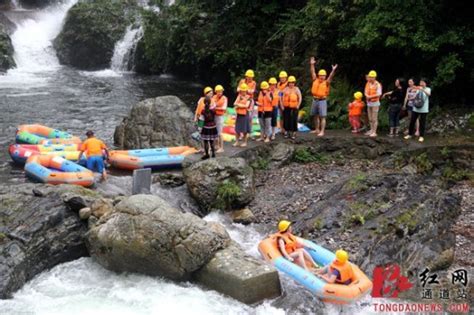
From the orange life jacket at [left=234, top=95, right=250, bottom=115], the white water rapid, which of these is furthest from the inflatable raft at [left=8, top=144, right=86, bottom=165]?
the white water rapid

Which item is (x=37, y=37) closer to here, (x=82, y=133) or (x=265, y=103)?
(x=82, y=133)

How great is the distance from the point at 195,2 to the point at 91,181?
12.6m

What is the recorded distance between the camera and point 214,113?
13.0m

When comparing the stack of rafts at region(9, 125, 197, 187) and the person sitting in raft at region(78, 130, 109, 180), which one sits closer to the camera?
the stack of rafts at region(9, 125, 197, 187)

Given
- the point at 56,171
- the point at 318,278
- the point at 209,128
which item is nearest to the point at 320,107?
the point at 209,128

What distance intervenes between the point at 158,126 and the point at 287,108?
12.5 ft

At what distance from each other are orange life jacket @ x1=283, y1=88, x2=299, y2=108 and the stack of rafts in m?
2.60

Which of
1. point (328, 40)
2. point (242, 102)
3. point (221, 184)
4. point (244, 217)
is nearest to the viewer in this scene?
point (244, 217)

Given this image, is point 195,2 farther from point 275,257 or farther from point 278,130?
point 275,257

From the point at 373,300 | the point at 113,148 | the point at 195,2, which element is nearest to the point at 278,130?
the point at 113,148

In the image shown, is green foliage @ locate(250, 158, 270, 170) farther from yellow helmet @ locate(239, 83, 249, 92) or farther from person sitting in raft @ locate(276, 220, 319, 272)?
person sitting in raft @ locate(276, 220, 319, 272)

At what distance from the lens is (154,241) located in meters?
9.66

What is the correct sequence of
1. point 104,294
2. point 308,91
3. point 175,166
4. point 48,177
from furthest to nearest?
point 308,91 < point 175,166 < point 48,177 < point 104,294

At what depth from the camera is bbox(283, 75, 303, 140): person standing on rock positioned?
13969mm
